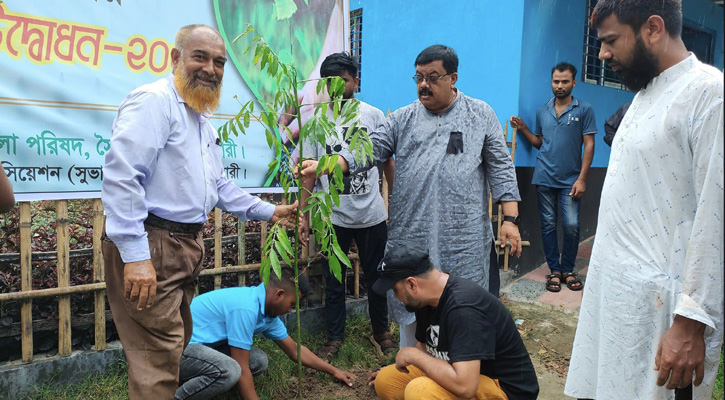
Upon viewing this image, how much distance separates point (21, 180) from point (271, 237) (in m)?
1.43

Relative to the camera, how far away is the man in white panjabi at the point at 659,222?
1.68 m

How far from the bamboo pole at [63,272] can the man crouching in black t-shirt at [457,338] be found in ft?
5.99

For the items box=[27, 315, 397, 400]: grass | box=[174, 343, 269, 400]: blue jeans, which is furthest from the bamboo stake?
box=[174, 343, 269, 400]: blue jeans

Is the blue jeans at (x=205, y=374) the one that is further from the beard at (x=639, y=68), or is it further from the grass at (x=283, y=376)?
the beard at (x=639, y=68)

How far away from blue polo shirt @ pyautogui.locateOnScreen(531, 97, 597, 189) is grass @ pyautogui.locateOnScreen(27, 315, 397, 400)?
2.29 metres

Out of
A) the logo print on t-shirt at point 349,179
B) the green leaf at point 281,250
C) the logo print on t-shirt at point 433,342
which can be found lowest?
the logo print on t-shirt at point 433,342

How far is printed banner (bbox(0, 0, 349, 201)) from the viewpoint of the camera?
2.74 meters

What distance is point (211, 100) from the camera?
248 centimetres

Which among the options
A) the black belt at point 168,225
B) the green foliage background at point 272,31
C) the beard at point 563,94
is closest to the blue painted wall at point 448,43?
the beard at point 563,94

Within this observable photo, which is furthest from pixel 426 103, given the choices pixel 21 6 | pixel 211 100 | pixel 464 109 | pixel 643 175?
pixel 21 6

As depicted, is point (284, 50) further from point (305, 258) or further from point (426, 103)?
point (305, 258)

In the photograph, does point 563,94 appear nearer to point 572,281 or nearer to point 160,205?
point 572,281

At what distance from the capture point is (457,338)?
247 cm

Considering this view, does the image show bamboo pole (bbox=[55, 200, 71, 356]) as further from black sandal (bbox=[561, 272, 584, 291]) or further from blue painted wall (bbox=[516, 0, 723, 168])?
black sandal (bbox=[561, 272, 584, 291])
